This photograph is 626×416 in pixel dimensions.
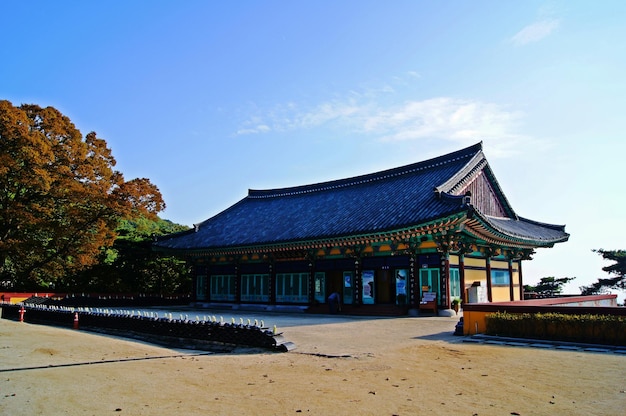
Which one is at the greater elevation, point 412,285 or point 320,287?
point 412,285

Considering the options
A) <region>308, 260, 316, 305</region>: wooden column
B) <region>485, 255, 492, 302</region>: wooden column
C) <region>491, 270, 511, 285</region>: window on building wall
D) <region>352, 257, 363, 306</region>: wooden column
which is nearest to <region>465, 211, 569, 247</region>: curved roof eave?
<region>485, 255, 492, 302</region>: wooden column

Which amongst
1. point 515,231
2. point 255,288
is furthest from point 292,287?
point 515,231

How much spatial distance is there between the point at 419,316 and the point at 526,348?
33.7 feet

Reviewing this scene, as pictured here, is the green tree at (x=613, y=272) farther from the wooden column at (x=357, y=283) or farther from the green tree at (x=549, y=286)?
the wooden column at (x=357, y=283)

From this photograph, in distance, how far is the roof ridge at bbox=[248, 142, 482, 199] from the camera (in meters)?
27.8

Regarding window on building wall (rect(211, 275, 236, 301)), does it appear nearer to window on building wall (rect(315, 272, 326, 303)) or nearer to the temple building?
the temple building

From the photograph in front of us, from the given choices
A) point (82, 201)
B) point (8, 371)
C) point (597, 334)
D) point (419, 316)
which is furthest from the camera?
point (82, 201)

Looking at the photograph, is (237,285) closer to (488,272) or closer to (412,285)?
(412,285)

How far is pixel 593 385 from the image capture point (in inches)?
305

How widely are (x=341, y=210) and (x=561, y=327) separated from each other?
1739 cm

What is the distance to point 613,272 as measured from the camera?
38125 mm

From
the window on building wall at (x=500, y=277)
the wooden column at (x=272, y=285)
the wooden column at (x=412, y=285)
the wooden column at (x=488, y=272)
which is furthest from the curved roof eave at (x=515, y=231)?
the wooden column at (x=272, y=285)

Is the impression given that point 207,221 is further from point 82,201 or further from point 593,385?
point 593,385

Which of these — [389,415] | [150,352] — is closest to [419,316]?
[150,352]
